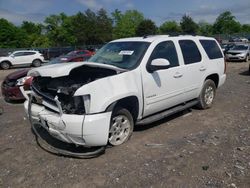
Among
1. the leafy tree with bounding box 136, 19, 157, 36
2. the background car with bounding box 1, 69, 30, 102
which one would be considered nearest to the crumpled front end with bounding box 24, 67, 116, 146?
the background car with bounding box 1, 69, 30, 102

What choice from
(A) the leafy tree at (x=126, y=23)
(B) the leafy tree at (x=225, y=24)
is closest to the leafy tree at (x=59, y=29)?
(A) the leafy tree at (x=126, y=23)

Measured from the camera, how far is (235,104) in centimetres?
711

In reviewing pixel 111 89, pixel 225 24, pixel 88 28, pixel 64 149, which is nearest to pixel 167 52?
pixel 111 89

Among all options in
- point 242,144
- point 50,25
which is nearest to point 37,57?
point 242,144

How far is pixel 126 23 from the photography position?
76.4m

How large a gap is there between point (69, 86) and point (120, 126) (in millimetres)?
1086

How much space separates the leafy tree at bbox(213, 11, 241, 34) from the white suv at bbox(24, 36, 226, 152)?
98.3 metres

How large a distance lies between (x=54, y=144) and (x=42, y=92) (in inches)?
39.0

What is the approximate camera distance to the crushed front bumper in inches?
143

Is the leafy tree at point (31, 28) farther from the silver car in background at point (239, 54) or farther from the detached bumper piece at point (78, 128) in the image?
the detached bumper piece at point (78, 128)

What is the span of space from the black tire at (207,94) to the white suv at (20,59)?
1984 centimetres

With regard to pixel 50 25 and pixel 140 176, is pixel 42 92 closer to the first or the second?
pixel 140 176

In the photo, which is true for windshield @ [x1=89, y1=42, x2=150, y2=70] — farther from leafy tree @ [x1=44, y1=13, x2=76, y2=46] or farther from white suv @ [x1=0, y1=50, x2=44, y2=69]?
leafy tree @ [x1=44, y1=13, x2=76, y2=46]

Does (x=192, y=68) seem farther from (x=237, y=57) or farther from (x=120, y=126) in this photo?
(x=237, y=57)
